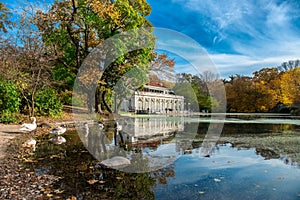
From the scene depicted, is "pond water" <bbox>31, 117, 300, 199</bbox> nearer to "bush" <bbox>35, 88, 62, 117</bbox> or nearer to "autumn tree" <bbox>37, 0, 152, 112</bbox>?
"bush" <bbox>35, 88, 62, 117</bbox>

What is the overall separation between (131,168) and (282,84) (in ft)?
136

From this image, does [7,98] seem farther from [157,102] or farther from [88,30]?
[157,102]

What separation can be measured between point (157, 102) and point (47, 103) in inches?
1073

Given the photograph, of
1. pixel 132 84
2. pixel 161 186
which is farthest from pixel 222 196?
pixel 132 84

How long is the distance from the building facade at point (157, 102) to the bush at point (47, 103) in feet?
62.8

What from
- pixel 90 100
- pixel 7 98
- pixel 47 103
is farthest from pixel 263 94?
pixel 7 98

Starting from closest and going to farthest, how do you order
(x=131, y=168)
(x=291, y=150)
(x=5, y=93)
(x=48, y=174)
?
(x=48, y=174)
(x=131, y=168)
(x=291, y=150)
(x=5, y=93)

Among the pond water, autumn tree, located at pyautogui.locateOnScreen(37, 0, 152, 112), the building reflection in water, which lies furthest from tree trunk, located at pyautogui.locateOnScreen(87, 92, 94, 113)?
the pond water

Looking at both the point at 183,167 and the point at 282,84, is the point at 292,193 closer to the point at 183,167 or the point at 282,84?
the point at 183,167

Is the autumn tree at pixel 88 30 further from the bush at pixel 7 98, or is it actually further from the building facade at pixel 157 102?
the building facade at pixel 157 102

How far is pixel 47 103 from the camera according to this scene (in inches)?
577

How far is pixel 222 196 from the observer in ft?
10.5

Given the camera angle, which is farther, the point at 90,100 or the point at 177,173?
the point at 90,100

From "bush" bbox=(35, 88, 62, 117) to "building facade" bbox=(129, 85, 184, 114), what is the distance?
1915 cm
